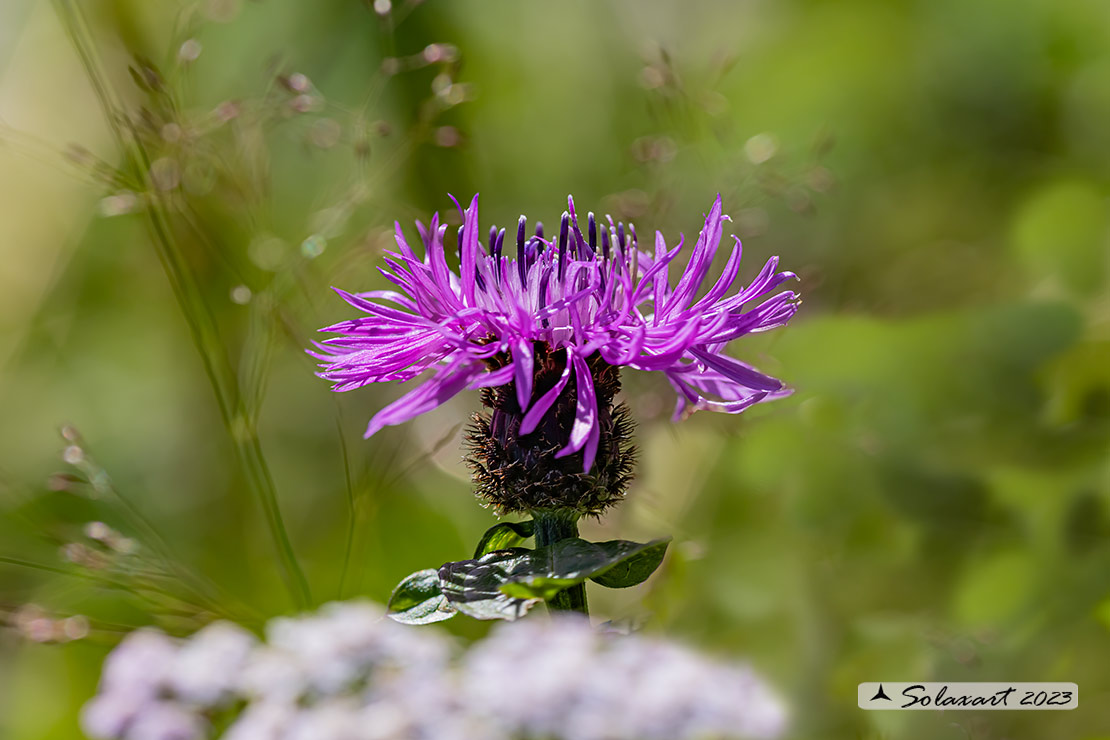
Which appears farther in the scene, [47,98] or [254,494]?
[47,98]

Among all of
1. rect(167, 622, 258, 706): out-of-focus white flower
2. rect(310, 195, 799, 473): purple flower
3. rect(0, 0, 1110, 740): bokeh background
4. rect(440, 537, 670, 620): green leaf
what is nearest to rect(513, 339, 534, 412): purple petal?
rect(310, 195, 799, 473): purple flower

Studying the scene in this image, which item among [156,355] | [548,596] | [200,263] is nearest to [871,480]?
[548,596]

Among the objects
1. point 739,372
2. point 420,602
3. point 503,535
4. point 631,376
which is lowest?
point 420,602

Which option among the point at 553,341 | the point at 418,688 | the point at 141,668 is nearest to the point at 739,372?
the point at 553,341

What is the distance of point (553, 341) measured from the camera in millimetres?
927

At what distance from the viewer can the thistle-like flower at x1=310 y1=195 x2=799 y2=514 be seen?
874 mm

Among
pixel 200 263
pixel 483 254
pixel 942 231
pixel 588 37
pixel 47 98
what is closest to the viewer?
pixel 483 254

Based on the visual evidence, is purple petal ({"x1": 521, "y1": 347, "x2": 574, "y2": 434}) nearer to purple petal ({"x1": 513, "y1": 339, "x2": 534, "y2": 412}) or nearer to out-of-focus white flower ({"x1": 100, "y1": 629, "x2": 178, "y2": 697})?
purple petal ({"x1": 513, "y1": 339, "x2": 534, "y2": 412})

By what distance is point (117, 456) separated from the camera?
6.33ft

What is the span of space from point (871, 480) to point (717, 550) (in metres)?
0.24

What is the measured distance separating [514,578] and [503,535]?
0.63 feet

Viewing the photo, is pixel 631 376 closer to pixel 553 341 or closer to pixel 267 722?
pixel 553 341

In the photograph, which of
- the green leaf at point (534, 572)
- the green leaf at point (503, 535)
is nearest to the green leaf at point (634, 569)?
the green leaf at point (534, 572)

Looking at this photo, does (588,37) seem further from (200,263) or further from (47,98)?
(47,98)
